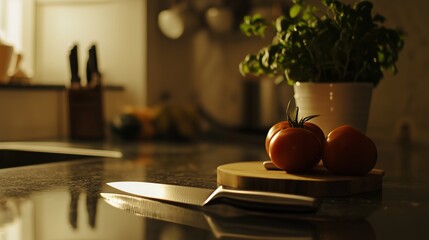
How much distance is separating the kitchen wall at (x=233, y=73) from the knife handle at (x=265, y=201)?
147 cm

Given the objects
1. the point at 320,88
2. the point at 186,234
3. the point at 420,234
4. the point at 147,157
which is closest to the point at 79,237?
the point at 186,234

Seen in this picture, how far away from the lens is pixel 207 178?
1053 millimetres

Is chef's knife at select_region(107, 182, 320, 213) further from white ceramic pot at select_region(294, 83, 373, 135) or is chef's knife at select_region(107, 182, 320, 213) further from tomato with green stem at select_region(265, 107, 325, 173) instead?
white ceramic pot at select_region(294, 83, 373, 135)

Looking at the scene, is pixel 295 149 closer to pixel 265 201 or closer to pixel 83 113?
pixel 265 201

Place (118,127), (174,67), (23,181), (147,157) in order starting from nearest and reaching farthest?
(23,181) < (147,157) < (118,127) < (174,67)

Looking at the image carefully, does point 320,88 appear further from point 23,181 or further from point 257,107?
point 257,107

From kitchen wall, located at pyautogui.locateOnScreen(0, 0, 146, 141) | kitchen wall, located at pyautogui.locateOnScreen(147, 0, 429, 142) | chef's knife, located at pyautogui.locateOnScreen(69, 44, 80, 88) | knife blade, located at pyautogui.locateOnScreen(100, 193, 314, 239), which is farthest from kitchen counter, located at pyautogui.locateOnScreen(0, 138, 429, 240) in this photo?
kitchen wall, located at pyautogui.locateOnScreen(0, 0, 146, 141)

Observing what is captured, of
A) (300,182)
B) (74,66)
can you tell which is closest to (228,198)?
(300,182)

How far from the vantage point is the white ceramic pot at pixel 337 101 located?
3.80 feet

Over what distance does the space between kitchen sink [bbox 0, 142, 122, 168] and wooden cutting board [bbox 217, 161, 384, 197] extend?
0.74 metres

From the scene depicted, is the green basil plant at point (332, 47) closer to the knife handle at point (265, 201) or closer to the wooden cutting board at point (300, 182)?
the wooden cutting board at point (300, 182)

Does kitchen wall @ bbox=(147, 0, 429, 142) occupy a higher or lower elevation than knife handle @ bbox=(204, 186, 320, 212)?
higher

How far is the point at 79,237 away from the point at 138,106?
1.85 metres

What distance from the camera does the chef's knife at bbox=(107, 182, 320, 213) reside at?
0.66 metres
